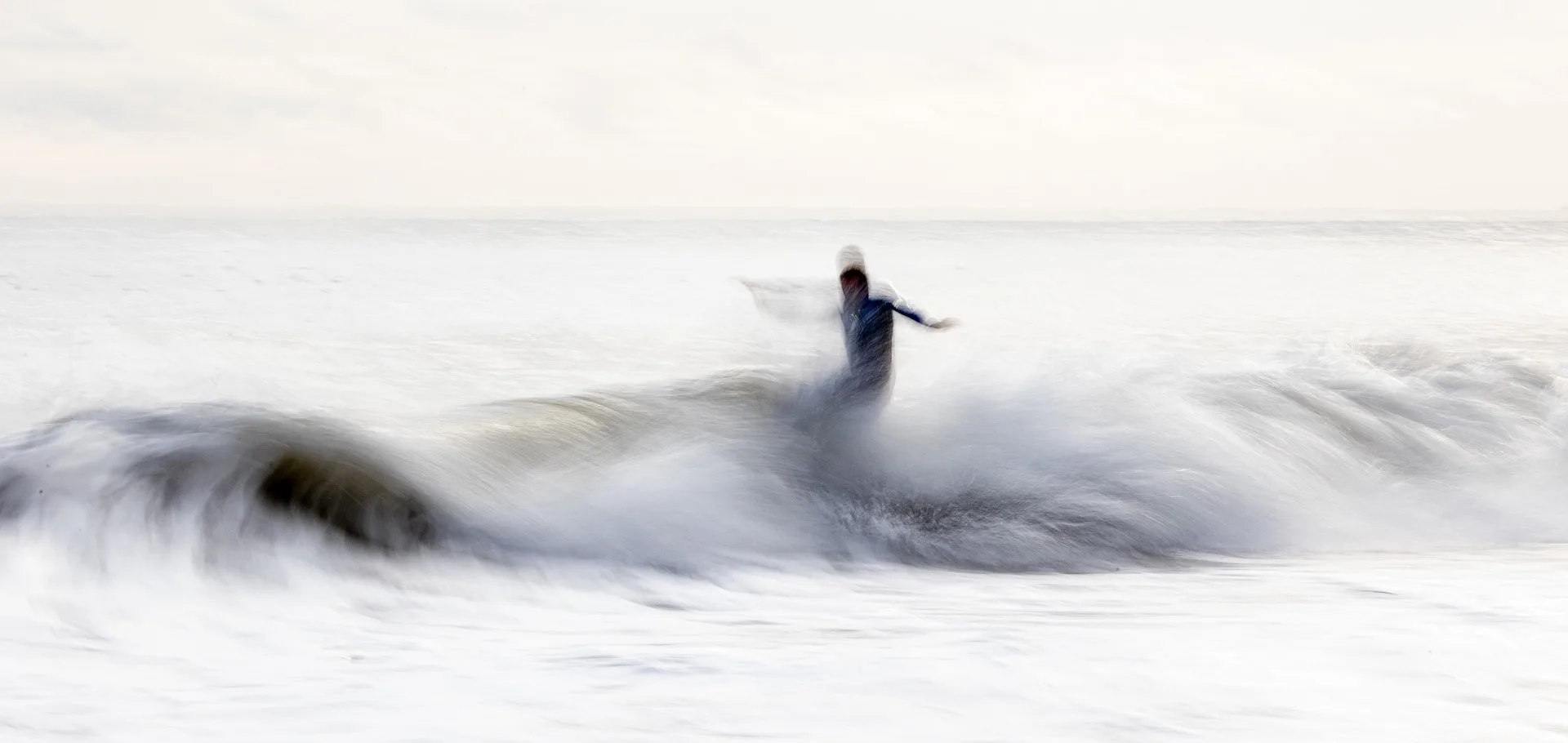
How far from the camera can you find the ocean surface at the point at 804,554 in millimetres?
4980

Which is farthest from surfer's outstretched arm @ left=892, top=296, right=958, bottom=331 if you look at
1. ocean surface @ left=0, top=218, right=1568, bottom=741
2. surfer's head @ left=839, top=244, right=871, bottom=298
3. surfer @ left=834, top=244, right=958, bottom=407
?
ocean surface @ left=0, top=218, right=1568, bottom=741

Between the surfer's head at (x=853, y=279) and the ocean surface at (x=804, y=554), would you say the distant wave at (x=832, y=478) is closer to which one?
the ocean surface at (x=804, y=554)

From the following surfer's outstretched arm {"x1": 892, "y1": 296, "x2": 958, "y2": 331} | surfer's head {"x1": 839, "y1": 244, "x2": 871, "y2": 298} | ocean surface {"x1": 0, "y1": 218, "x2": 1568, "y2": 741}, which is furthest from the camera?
surfer's head {"x1": 839, "y1": 244, "x2": 871, "y2": 298}

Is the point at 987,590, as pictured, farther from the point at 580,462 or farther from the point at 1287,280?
the point at 1287,280

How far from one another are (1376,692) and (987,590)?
234cm

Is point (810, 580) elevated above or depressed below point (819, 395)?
below

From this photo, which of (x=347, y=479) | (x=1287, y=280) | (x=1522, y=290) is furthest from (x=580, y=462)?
(x=1287, y=280)

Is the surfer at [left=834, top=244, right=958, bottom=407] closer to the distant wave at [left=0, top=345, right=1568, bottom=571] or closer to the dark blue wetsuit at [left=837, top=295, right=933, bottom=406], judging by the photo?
the dark blue wetsuit at [left=837, top=295, right=933, bottom=406]

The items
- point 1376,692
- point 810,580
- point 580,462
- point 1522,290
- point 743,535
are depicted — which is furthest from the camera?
point 1522,290

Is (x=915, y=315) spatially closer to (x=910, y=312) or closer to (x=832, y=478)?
(x=910, y=312)

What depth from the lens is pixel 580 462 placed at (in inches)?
379

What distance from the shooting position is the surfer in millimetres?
9227

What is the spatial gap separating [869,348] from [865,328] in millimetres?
160

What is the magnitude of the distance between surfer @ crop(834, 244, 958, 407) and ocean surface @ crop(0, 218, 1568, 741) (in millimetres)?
299
